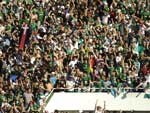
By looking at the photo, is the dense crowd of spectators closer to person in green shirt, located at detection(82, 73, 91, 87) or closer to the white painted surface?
person in green shirt, located at detection(82, 73, 91, 87)

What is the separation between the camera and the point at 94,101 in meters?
26.8

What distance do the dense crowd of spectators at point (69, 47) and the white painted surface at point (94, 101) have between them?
368mm

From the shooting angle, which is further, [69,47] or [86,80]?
[69,47]

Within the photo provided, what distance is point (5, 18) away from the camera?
Result: 30.8 meters

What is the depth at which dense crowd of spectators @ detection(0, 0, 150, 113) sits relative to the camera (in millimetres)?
26703

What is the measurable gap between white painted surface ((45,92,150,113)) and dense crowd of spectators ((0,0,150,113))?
37cm

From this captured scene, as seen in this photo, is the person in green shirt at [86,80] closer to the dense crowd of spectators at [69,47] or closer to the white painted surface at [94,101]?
the dense crowd of spectators at [69,47]

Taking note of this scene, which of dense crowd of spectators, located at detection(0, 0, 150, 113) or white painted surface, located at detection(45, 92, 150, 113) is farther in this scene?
dense crowd of spectators, located at detection(0, 0, 150, 113)

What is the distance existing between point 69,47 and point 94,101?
2.93m

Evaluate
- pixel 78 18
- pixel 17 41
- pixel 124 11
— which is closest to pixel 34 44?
pixel 17 41

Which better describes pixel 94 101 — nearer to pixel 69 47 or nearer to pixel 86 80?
pixel 86 80

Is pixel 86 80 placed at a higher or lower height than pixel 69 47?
lower

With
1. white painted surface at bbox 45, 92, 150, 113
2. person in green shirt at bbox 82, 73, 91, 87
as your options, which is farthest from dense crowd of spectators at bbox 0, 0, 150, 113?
white painted surface at bbox 45, 92, 150, 113

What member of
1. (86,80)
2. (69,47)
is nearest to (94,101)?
(86,80)
